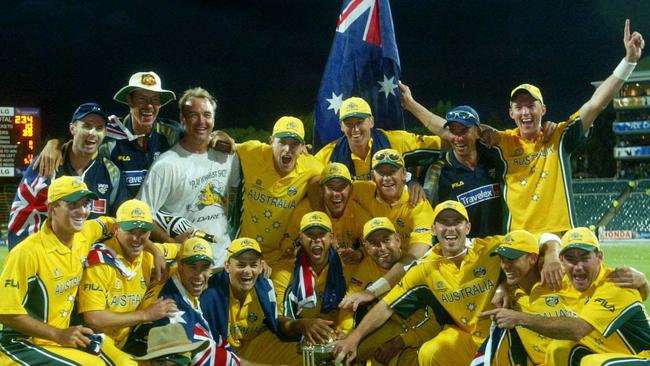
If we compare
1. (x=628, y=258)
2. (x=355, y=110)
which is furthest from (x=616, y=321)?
(x=628, y=258)

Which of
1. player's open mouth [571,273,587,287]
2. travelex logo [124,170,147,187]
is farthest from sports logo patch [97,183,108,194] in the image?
player's open mouth [571,273,587,287]

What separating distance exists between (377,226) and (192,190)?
1.57 m

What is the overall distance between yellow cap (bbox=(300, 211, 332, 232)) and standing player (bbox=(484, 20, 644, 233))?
59.8 inches

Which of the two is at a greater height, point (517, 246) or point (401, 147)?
point (401, 147)

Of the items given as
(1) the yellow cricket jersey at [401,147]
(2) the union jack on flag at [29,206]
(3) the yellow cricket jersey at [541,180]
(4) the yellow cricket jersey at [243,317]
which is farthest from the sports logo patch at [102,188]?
(3) the yellow cricket jersey at [541,180]

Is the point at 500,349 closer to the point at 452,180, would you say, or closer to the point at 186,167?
the point at 452,180

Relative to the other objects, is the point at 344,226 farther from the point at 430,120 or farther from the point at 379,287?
the point at 430,120

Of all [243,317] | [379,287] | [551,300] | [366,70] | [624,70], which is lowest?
[243,317]

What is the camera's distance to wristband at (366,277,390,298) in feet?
18.9

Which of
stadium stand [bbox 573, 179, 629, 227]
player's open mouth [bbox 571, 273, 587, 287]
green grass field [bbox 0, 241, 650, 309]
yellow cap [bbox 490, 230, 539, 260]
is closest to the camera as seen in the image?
player's open mouth [bbox 571, 273, 587, 287]

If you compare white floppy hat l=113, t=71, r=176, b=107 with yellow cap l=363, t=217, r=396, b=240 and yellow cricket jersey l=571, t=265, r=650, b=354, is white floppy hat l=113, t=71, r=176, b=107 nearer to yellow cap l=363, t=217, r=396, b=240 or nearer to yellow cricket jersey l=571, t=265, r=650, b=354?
yellow cap l=363, t=217, r=396, b=240

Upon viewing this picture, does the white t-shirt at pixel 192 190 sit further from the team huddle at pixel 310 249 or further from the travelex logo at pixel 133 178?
the travelex logo at pixel 133 178

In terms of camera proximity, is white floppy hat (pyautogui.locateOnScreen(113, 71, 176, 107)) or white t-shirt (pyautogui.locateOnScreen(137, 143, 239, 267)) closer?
white t-shirt (pyautogui.locateOnScreen(137, 143, 239, 267))

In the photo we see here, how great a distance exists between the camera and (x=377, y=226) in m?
5.80
